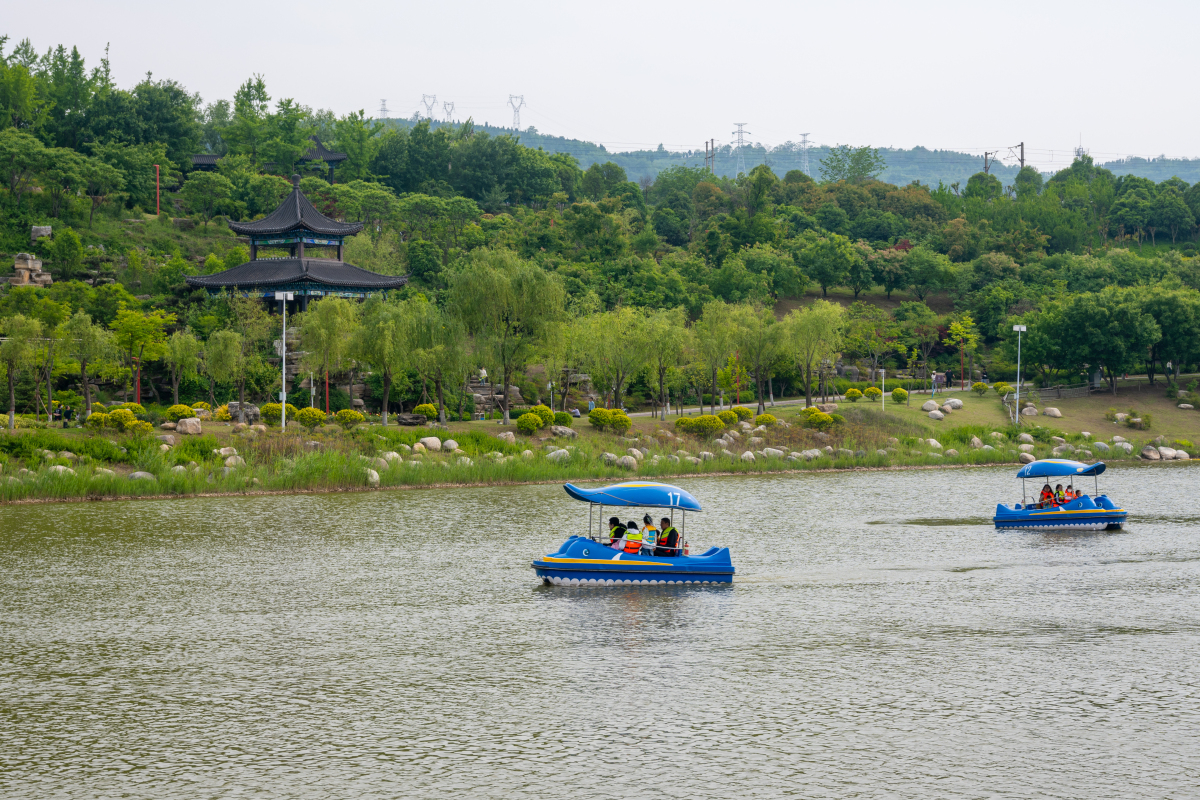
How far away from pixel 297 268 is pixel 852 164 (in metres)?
106

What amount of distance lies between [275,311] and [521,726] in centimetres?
5531

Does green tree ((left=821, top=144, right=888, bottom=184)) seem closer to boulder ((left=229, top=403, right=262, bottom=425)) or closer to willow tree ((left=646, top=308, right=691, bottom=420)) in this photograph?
willow tree ((left=646, top=308, right=691, bottom=420))

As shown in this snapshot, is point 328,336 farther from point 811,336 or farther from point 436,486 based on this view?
point 811,336

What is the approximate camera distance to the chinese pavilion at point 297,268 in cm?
6450

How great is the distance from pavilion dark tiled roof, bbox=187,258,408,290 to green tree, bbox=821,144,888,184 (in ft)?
312

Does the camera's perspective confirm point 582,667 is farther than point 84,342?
No

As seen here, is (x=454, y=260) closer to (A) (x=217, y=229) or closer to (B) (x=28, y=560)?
(A) (x=217, y=229)

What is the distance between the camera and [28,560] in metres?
27.0

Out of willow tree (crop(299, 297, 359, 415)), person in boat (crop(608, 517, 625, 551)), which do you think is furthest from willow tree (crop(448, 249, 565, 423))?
person in boat (crop(608, 517, 625, 551))

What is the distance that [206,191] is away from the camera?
90562 millimetres

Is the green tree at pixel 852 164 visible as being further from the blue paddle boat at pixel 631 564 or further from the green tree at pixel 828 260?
the blue paddle boat at pixel 631 564

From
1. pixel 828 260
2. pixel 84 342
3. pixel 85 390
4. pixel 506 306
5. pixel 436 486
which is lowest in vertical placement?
pixel 436 486

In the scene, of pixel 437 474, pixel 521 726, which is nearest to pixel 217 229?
pixel 437 474

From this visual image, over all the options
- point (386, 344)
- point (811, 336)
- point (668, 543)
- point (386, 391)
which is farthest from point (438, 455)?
point (811, 336)
